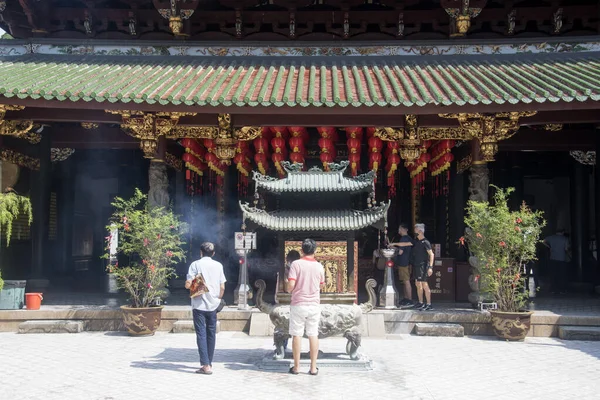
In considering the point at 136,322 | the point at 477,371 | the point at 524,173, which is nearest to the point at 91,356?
the point at 136,322

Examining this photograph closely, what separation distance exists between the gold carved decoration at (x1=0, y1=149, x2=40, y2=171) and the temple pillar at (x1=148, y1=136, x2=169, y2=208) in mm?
2798

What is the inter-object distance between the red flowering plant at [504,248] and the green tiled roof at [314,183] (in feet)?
6.52

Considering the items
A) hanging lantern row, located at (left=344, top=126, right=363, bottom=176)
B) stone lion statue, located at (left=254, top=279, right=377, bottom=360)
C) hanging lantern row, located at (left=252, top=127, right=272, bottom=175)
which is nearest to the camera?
stone lion statue, located at (left=254, top=279, right=377, bottom=360)

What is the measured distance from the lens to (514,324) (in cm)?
920

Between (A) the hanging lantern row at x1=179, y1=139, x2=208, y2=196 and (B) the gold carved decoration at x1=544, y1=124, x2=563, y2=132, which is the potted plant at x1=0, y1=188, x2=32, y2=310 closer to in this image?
(A) the hanging lantern row at x1=179, y1=139, x2=208, y2=196

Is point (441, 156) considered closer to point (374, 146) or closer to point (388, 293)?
point (374, 146)

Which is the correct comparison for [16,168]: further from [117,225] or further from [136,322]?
[136,322]

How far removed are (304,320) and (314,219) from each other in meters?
2.29

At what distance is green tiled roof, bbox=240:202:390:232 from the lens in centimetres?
882

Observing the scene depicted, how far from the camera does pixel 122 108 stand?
991cm

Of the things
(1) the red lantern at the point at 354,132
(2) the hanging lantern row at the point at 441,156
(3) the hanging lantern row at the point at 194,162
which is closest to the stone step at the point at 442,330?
(2) the hanging lantern row at the point at 441,156

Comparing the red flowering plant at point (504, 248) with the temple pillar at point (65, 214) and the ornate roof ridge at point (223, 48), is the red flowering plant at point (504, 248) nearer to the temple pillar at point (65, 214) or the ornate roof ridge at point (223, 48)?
the ornate roof ridge at point (223, 48)

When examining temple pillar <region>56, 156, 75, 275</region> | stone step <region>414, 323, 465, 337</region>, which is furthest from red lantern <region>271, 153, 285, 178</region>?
temple pillar <region>56, 156, 75, 275</region>

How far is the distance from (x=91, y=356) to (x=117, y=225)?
2379 mm
